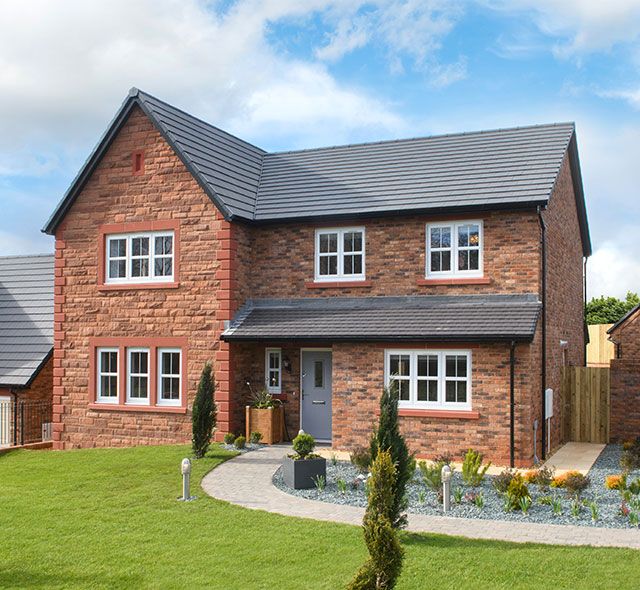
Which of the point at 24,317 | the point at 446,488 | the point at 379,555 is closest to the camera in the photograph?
the point at 379,555

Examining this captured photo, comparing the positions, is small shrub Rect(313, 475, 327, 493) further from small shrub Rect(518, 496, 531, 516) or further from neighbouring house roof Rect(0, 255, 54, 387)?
neighbouring house roof Rect(0, 255, 54, 387)

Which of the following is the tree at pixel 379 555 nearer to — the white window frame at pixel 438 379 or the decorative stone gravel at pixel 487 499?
the decorative stone gravel at pixel 487 499

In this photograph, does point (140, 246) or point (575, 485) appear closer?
point (575, 485)

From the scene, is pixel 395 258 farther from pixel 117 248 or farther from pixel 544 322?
pixel 117 248

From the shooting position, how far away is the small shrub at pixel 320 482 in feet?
47.9

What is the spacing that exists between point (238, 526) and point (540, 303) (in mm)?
9774

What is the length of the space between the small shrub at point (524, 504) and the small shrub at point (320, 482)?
11.9ft

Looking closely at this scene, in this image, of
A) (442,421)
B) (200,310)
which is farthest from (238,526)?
(200,310)

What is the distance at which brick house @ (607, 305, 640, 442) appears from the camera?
2152 centimetres

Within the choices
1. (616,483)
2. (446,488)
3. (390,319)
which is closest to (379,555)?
(446,488)

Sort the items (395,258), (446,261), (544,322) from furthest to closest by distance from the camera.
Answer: (395,258), (446,261), (544,322)

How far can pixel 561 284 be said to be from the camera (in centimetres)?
2223

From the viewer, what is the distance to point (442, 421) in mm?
18000

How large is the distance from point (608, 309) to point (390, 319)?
96.8 ft
